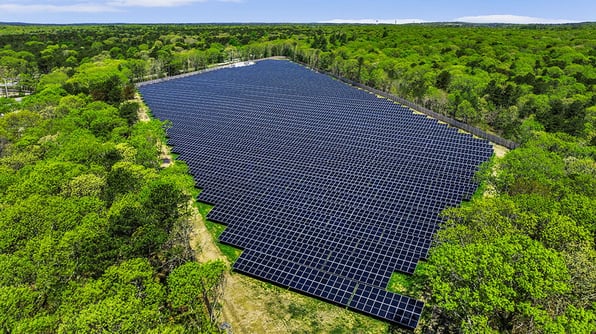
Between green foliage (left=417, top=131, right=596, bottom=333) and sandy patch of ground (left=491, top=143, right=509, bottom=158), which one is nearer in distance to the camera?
green foliage (left=417, top=131, right=596, bottom=333)

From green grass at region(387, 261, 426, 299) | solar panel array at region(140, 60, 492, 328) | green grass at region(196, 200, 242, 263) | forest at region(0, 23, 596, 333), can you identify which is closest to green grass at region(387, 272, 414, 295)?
green grass at region(387, 261, 426, 299)

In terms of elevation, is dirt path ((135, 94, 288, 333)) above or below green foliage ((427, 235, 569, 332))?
below

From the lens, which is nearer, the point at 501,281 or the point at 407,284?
the point at 501,281

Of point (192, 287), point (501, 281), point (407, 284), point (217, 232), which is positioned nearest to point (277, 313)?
point (192, 287)

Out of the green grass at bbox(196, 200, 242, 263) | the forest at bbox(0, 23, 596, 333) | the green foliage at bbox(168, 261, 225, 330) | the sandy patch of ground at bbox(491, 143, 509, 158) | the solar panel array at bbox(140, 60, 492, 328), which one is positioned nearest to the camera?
the forest at bbox(0, 23, 596, 333)

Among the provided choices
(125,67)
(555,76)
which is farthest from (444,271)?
(125,67)

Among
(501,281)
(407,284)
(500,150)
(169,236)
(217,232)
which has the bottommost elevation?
(407,284)

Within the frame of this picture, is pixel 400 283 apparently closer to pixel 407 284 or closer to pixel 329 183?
pixel 407 284

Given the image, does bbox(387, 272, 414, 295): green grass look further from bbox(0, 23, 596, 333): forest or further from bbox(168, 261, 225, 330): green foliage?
bbox(168, 261, 225, 330): green foliage
